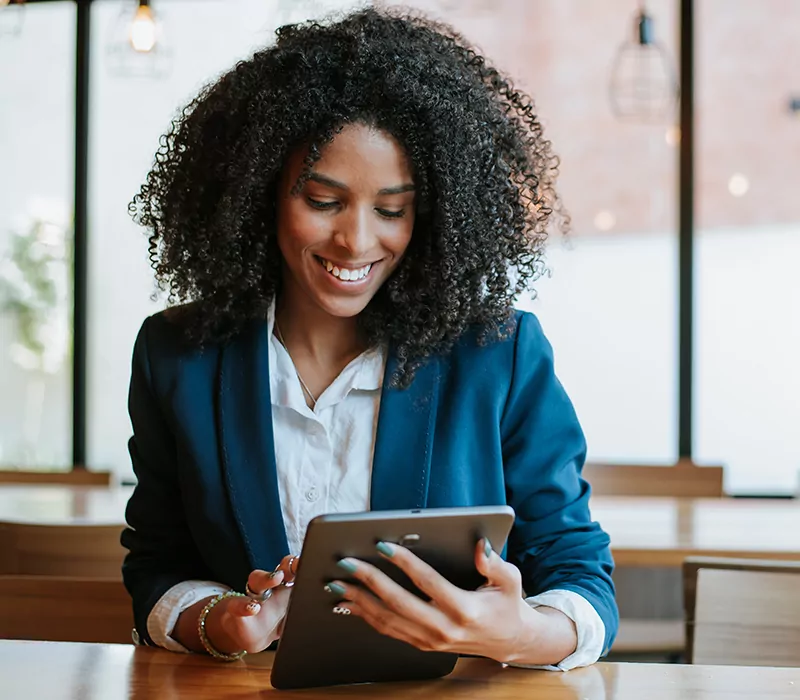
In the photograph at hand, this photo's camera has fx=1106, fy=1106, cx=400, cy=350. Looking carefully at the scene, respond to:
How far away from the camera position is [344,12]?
1.59 meters

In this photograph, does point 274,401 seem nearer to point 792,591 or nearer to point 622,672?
point 622,672

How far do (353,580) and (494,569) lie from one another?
0.14m

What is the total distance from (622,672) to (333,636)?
0.34 meters

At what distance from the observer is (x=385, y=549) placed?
1.03 m

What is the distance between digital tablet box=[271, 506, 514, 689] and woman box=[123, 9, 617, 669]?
185 mm

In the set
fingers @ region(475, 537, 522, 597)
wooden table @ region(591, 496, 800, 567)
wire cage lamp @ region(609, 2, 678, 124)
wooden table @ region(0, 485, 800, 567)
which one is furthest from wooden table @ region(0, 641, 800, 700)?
wire cage lamp @ region(609, 2, 678, 124)

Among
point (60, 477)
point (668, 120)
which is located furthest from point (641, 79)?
point (60, 477)

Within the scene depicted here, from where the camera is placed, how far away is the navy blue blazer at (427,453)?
1411 millimetres

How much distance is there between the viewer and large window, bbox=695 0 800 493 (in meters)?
4.35

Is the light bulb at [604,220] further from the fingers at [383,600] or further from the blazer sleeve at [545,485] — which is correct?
the fingers at [383,600]

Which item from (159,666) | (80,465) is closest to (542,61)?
(80,465)

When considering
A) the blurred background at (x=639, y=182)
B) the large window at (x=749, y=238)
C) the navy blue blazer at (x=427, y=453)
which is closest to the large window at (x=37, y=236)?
the blurred background at (x=639, y=182)

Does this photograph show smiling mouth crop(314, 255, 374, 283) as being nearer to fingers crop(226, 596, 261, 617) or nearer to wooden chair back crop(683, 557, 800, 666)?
fingers crop(226, 596, 261, 617)

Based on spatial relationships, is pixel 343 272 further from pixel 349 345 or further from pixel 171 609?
pixel 171 609
